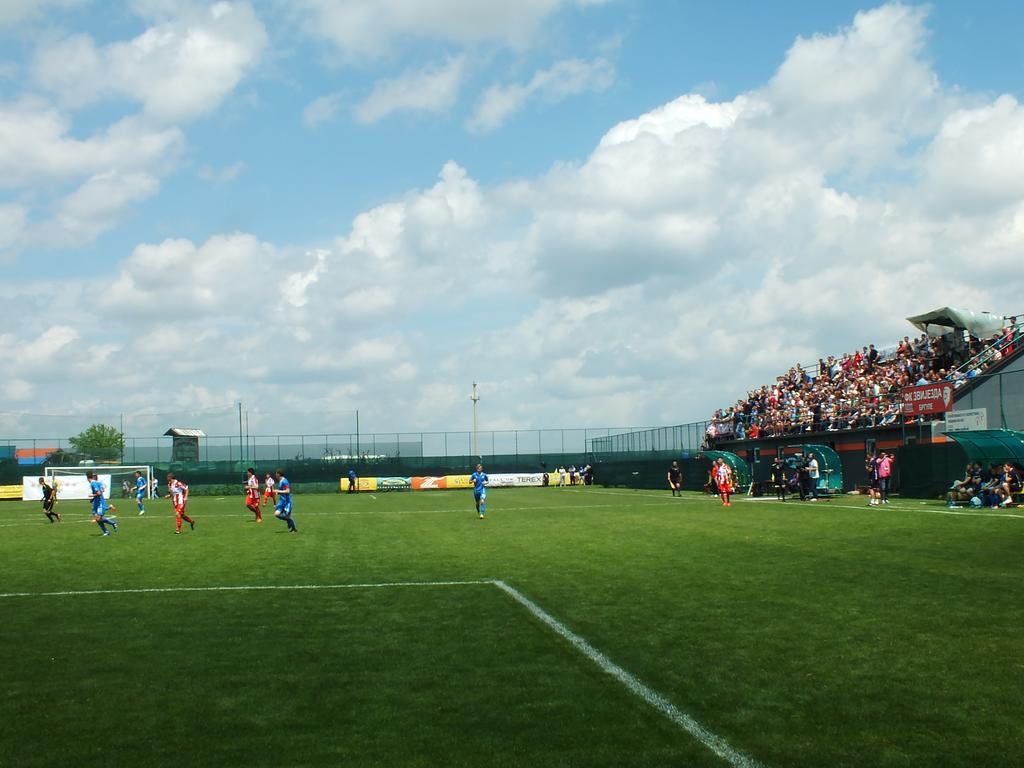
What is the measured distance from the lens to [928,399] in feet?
124

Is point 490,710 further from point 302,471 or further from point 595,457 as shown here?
point 595,457

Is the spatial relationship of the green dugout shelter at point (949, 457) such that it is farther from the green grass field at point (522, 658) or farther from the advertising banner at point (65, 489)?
the advertising banner at point (65, 489)

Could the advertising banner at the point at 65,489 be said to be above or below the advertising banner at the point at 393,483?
above

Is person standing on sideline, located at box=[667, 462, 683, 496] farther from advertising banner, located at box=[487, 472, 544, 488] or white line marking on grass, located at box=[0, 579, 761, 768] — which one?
white line marking on grass, located at box=[0, 579, 761, 768]

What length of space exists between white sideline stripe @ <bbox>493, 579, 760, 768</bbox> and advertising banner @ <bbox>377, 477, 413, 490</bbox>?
6003cm

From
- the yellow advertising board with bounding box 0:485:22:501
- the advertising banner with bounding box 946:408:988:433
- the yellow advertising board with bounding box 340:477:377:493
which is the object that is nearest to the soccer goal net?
the yellow advertising board with bounding box 0:485:22:501

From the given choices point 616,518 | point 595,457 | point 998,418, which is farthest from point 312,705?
point 595,457

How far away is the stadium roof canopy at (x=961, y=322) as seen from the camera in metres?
43.4

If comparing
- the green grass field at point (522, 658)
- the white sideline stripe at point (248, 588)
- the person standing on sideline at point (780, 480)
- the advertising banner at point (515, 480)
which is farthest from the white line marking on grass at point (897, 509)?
the advertising banner at point (515, 480)

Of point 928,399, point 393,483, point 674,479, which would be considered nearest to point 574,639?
point 928,399

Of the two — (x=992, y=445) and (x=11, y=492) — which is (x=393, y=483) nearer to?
(x=11, y=492)

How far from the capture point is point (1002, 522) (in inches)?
896

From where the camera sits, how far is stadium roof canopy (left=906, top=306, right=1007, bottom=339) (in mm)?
43406

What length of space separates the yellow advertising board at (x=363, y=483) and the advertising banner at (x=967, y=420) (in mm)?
43889
